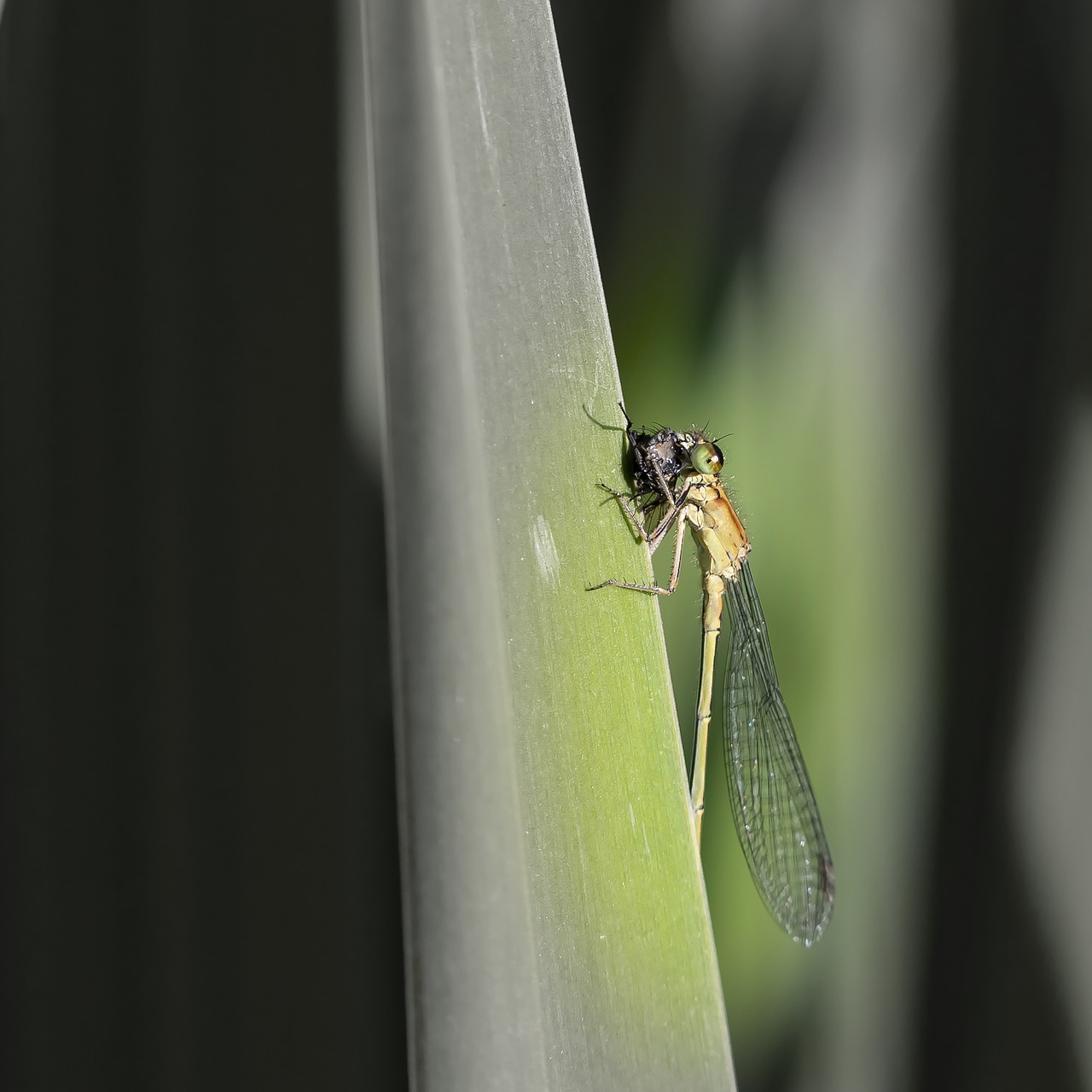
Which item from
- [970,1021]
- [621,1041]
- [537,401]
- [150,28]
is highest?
[150,28]

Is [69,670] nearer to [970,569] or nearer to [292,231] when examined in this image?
[292,231]

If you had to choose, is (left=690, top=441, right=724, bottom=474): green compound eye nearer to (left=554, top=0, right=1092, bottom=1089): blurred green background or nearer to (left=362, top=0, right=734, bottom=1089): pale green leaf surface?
(left=554, top=0, right=1092, bottom=1089): blurred green background

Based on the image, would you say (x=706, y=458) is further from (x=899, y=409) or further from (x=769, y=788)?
(x=769, y=788)

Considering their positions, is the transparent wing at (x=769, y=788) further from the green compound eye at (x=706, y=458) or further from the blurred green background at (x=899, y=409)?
the green compound eye at (x=706, y=458)

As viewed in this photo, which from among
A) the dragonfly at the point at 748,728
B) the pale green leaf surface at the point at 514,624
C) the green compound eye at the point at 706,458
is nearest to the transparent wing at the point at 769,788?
the dragonfly at the point at 748,728

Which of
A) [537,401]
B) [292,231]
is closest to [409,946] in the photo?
[537,401]

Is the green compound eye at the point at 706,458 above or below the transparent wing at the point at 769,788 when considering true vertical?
above

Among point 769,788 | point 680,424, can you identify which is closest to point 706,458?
point 680,424
